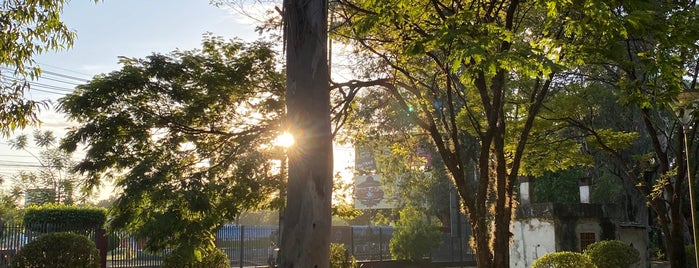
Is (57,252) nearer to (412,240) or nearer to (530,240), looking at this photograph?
(530,240)

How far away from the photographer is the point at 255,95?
12.0m

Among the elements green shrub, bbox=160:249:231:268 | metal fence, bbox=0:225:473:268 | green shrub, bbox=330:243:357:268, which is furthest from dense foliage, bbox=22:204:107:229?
green shrub, bbox=330:243:357:268

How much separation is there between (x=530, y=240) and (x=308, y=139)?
51.6ft

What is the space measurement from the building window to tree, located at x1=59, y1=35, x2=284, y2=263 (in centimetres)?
1184

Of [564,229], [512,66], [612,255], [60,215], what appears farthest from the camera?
[60,215]

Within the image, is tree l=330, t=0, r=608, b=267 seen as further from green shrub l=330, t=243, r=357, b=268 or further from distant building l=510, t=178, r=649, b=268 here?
green shrub l=330, t=243, r=357, b=268

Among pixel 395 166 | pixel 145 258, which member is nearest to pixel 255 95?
pixel 145 258

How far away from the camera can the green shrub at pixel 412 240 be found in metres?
25.6

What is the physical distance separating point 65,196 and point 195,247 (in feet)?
158

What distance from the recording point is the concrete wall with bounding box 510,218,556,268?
18438 mm

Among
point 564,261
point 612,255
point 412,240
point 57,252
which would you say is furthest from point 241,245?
point 612,255

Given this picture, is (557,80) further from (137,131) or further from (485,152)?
(137,131)

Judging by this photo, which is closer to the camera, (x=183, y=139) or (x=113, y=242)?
(x=183, y=139)

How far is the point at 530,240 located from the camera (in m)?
19.2
